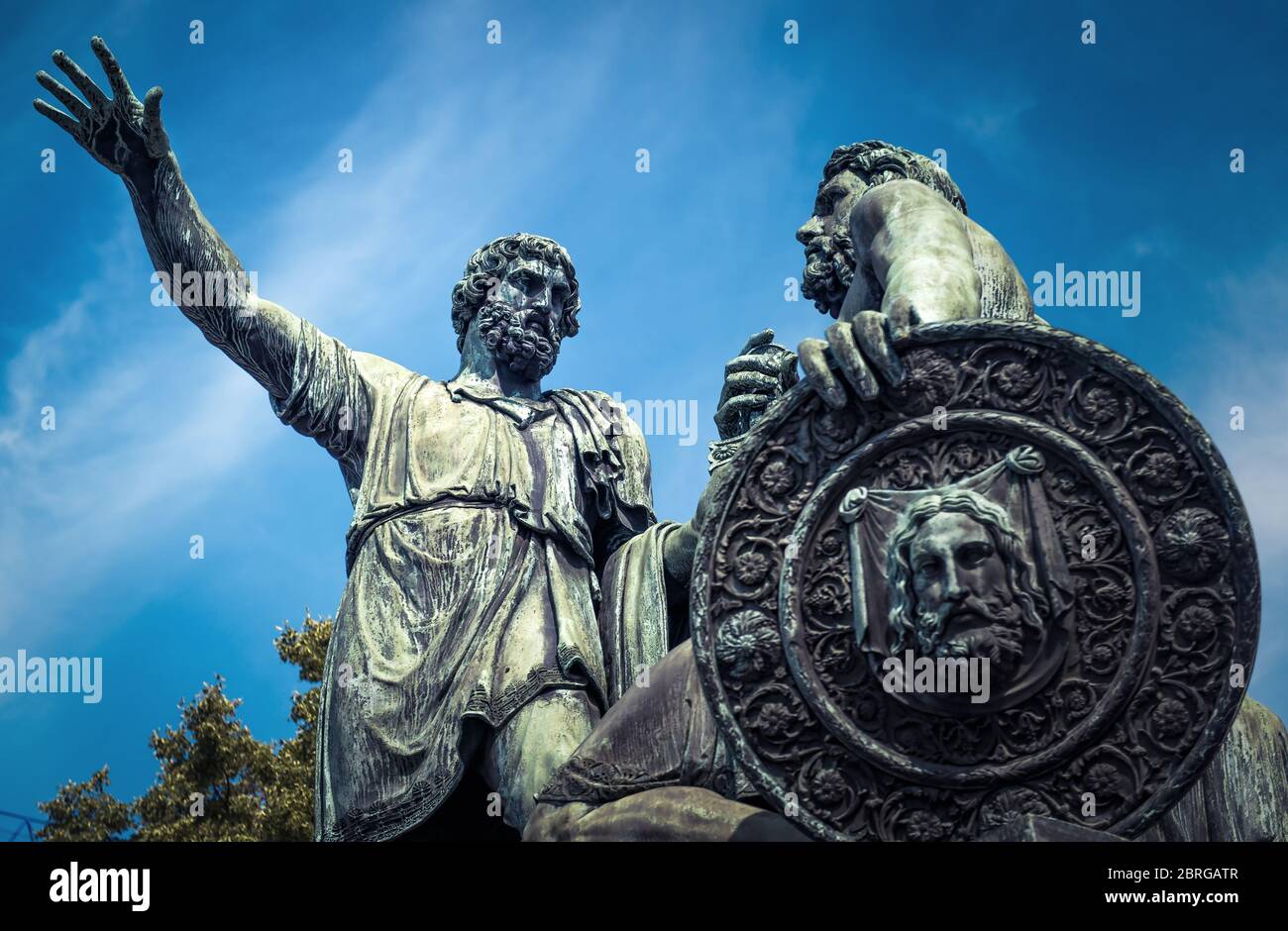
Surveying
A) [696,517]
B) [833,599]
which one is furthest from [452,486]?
[833,599]

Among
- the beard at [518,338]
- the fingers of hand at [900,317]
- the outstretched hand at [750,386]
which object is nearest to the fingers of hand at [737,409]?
the outstretched hand at [750,386]

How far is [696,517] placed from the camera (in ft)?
29.1

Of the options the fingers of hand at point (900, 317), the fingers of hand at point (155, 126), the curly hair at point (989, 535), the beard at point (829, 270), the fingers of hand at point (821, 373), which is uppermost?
the fingers of hand at point (155, 126)

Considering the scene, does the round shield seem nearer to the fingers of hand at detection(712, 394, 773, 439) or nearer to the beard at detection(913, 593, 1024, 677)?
the beard at detection(913, 593, 1024, 677)

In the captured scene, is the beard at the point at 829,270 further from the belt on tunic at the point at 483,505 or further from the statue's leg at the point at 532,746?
the statue's leg at the point at 532,746

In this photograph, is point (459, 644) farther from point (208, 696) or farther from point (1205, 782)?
point (208, 696)

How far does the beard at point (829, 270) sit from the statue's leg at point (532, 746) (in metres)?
2.27

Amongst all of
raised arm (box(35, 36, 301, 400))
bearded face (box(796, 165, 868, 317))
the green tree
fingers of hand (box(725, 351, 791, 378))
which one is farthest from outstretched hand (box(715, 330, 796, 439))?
the green tree

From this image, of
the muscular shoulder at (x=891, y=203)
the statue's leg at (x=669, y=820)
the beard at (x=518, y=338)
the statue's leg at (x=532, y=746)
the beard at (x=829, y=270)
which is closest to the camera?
the statue's leg at (x=669, y=820)

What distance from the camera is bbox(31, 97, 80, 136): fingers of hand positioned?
390 inches

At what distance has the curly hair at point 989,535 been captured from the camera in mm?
6469

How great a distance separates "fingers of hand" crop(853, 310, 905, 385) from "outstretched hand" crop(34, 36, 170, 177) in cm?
463

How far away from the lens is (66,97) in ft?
32.5
